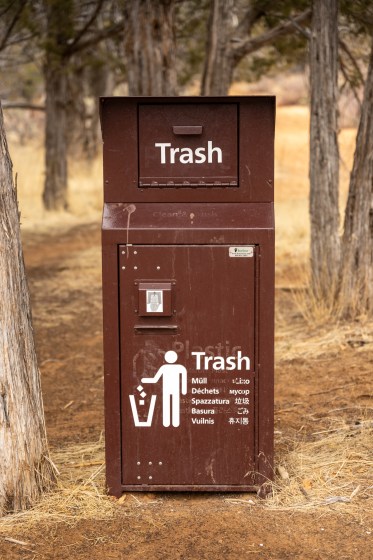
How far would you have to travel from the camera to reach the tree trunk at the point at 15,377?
3676mm

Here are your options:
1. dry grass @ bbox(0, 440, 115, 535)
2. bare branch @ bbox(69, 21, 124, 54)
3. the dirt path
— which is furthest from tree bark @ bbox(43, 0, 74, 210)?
dry grass @ bbox(0, 440, 115, 535)

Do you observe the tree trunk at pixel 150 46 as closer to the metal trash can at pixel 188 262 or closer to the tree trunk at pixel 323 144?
the tree trunk at pixel 323 144

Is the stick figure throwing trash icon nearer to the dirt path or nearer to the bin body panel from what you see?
the bin body panel

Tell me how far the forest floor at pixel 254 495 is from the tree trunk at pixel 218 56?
16.5 ft

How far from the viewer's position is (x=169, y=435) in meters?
3.83

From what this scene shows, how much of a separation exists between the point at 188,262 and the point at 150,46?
7.24 metres

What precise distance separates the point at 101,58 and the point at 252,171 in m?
16.0

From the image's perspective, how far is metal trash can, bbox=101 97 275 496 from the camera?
365 cm

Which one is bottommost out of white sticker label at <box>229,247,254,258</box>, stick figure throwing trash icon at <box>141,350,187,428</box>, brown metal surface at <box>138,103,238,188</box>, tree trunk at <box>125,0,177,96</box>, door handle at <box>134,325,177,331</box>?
stick figure throwing trash icon at <box>141,350,187,428</box>

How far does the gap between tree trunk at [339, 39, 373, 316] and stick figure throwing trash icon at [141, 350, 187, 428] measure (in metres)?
3.75

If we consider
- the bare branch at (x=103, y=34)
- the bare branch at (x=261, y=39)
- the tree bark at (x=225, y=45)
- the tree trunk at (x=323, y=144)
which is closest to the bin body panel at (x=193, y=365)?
the tree trunk at (x=323, y=144)

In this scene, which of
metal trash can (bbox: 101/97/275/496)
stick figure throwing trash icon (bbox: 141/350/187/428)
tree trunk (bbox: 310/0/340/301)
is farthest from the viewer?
tree trunk (bbox: 310/0/340/301)

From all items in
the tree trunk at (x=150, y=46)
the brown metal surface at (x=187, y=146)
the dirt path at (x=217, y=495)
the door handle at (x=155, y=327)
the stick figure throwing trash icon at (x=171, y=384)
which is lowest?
the dirt path at (x=217, y=495)

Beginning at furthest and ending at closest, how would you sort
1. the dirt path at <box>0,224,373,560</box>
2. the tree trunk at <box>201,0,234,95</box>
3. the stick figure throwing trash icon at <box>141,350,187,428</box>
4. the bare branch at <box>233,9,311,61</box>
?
the bare branch at <box>233,9,311,61</box>, the tree trunk at <box>201,0,234,95</box>, the stick figure throwing trash icon at <box>141,350,187,428</box>, the dirt path at <box>0,224,373,560</box>
